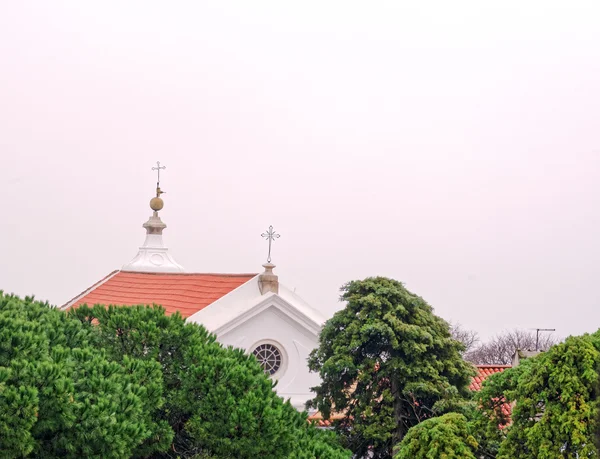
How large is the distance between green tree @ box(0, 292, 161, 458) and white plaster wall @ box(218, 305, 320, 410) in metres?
9.47

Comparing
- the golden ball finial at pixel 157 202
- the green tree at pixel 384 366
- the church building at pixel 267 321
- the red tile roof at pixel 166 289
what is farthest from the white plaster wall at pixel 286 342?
the golden ball finial at pixel 157 202

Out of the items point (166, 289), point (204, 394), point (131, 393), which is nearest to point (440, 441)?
point (204, 394)

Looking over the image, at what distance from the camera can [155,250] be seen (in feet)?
138

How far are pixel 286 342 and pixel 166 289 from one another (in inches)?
252

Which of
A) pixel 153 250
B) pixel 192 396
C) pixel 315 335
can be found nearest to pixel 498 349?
pixel 153 250

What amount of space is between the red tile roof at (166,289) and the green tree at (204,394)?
25.4 ft

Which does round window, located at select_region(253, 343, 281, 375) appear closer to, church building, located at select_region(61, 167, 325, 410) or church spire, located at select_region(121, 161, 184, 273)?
church building, located at select_region(61, 167, 325, 410)

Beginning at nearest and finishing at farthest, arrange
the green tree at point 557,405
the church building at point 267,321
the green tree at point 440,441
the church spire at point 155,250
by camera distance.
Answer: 1. the green tree at point 557,405
2. the green tree at point 440,441
3. the church building at point 267,321
4. the church spire at point 155,250

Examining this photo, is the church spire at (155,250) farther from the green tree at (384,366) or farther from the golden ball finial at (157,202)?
the green tree at (384,366)

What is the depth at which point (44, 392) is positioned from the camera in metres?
19.2

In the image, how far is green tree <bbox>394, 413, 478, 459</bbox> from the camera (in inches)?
866

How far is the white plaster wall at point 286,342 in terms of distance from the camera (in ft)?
100

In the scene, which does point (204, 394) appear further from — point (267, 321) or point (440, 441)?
point (267, 321)

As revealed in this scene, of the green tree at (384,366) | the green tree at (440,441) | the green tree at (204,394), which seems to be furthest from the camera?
the green tree at (384,366)
